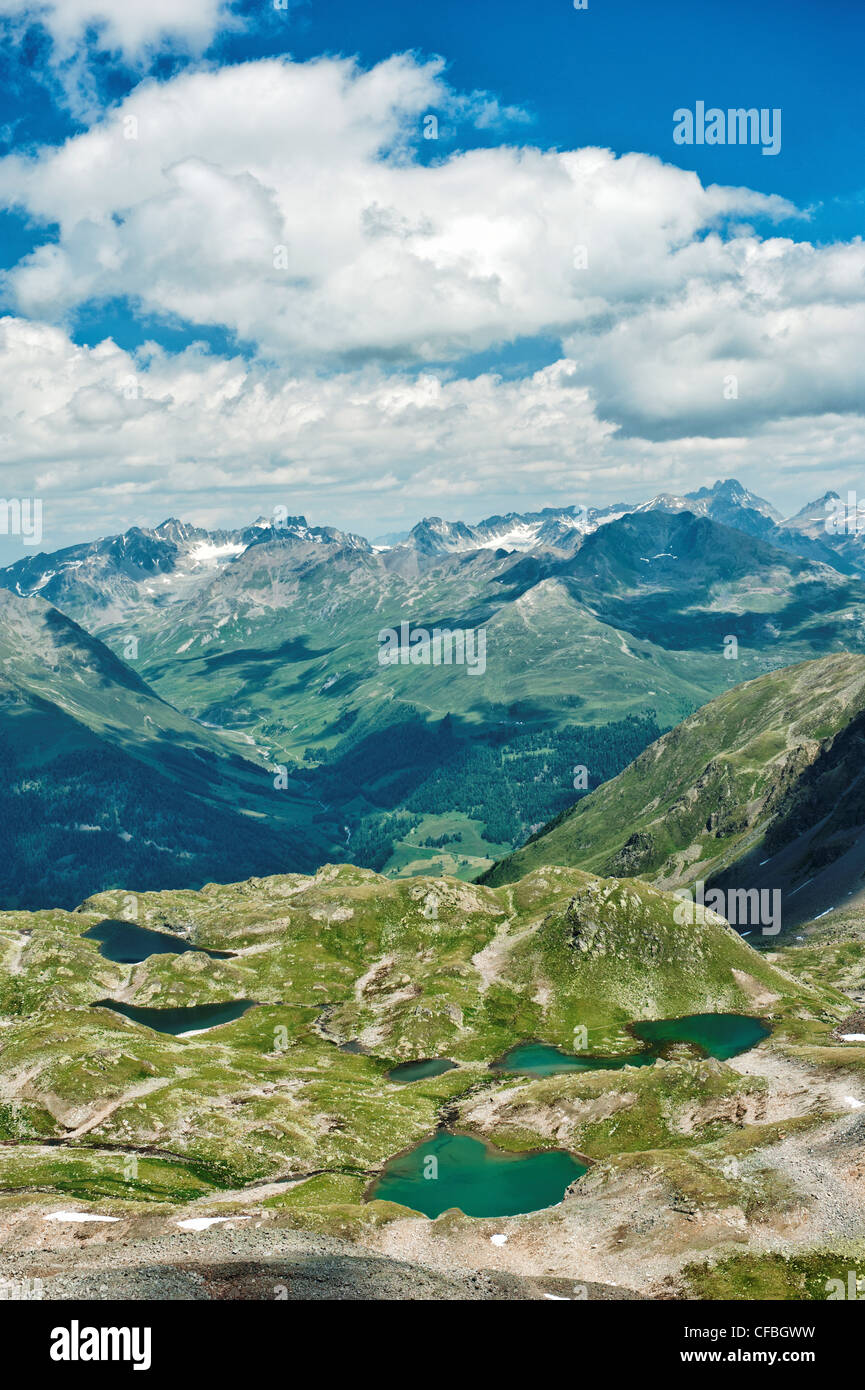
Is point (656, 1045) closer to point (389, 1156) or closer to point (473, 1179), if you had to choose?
point (473, 1179)

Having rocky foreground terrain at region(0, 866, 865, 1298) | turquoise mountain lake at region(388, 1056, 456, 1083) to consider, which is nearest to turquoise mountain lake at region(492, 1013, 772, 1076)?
rocky foreground terrain at region(0, 866, 865, 1298)

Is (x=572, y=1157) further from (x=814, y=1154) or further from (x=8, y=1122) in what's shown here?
(x=8, y=1122)

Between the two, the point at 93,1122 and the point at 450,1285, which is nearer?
the point at 450,1285

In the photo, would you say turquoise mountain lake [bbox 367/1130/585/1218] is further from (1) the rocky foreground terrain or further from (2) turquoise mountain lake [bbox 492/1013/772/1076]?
(2) turquoise mountain lake [bbox 492/1013/772/1076]

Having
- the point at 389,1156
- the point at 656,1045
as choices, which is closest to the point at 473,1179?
the point at 389,1156

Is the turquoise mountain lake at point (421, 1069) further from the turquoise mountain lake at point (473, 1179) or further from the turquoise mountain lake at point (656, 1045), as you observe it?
the turquoise mountain lake at point (473, 1179)
